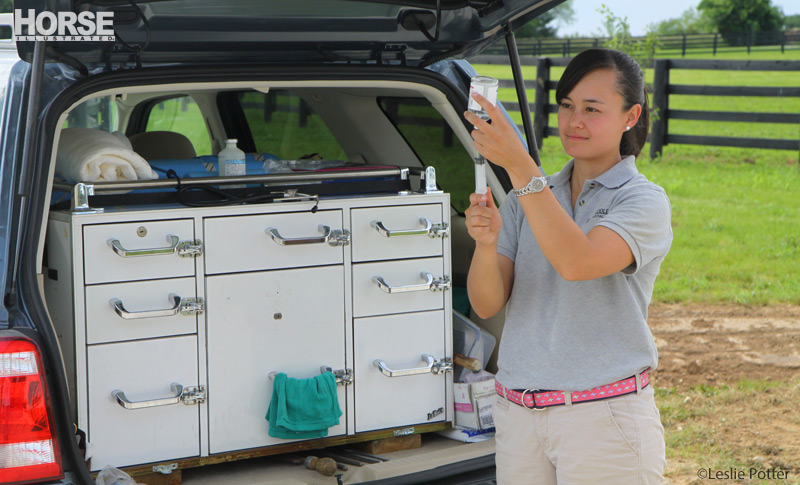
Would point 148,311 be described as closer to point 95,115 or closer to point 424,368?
point 424,368

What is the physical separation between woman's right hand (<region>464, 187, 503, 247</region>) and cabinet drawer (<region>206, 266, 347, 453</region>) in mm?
725

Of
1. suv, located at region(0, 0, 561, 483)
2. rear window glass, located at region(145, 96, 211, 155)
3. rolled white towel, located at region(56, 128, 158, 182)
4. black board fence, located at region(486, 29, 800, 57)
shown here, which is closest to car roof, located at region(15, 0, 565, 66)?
suv, located at region(0, 0, 561, 483)

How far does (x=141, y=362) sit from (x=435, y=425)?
979 mm

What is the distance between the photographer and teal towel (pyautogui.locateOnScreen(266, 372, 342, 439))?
8.59ft

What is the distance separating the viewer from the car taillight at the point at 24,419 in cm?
196

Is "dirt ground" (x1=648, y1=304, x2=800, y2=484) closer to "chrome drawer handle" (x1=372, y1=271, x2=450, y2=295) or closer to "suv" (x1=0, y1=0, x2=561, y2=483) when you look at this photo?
"chrome drawer handle" (x1=372, y1=271, x2=450, y2=295)

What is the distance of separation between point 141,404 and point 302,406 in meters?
0.45

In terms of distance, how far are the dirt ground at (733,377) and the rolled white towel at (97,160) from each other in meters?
2.52

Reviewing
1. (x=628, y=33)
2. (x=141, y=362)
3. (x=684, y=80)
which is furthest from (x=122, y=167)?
(x=684, y=80)

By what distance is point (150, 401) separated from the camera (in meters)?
2.48

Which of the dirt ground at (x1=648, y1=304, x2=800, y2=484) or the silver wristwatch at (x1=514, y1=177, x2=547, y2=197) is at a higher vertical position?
the silver wristwatch at (x1=514, y1=177, x2=547, y2=197)

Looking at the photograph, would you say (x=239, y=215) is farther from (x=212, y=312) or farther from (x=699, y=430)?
(x=699, y=430)

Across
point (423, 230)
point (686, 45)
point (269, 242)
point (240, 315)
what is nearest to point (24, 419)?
point (240, 315)

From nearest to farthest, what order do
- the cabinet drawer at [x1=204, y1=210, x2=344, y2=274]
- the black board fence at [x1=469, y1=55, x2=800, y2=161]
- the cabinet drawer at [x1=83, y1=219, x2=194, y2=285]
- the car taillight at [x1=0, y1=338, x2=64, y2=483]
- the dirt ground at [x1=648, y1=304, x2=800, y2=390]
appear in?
the car taillight at [x1=0, y1=338, x2=64, y2=483], the cabinet drawer at [x1=83, y1=219, x2=194, y2=285], the cabinet drawer at [x1=204, y1=210, x2=344, y2=274], the dirt ground at [x1=648, y1=304, x2=800, y2=390], the black board fence at [x1=469, y1=55, x2=800, y2=161]
